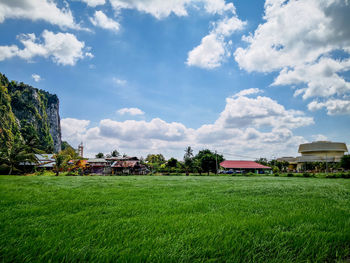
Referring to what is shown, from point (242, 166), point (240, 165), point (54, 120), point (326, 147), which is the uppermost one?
point (54, 120)

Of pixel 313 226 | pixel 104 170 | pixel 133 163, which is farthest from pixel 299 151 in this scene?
pixel 313 226

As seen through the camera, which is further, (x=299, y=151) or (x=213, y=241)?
(x=299, y=151)

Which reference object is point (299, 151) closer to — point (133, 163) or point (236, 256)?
point (133, 163)

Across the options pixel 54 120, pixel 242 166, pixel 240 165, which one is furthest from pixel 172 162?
pixel 54 120

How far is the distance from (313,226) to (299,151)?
337 feet

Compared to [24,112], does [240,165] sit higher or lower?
lower

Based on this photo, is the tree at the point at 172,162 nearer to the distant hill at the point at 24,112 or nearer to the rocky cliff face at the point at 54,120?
the distant hill at the point at 24,112

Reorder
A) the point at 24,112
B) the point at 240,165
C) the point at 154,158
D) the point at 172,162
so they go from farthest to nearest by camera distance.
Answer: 1. the point at 24,112
2. the point at 154,158
3. the point at 172,162
4. the point at 240,165

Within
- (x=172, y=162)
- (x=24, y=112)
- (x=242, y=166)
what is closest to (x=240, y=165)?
(x=242, y=166)

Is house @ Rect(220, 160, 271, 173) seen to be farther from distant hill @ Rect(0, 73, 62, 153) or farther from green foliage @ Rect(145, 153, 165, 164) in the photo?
distant hill @ Rect(0, 73, 62, 153)

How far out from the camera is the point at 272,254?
5.77ft

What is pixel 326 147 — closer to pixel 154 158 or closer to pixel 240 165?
pixel 240 165

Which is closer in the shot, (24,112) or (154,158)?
(154,158)

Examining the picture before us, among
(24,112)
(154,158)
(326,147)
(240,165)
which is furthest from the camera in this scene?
(24,112)
